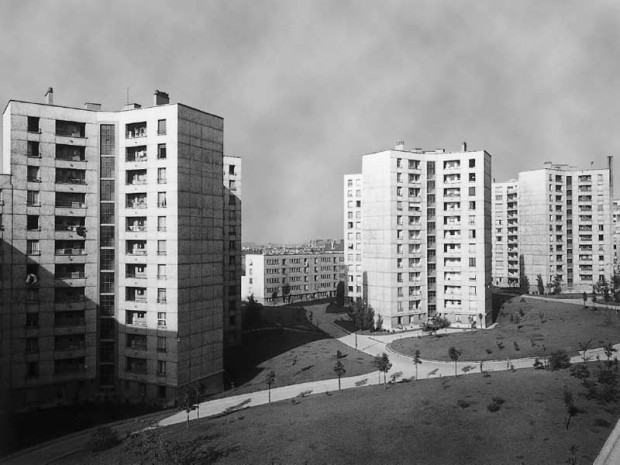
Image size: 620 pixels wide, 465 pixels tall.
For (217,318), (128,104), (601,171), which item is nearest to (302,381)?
(217,318)

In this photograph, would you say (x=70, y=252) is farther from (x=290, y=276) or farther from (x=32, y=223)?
(x=290, y=276)

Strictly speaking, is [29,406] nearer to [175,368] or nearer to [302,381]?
[175,368]

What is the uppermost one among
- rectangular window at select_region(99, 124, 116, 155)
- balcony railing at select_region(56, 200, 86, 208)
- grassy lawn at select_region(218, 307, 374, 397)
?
rectangular window at select_region(99, 124, 116, 155)

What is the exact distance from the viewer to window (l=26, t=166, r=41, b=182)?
61219 mm

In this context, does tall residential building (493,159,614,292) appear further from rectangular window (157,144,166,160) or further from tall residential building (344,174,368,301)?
rectangular window (157,144,166,160)

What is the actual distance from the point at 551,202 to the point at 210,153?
108 m

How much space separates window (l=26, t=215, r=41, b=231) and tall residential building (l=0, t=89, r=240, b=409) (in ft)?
0.43

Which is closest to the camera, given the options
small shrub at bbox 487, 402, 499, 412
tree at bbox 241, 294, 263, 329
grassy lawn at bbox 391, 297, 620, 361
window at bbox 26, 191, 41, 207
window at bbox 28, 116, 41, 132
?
small shrub at bbox 487, 402, 499, 412

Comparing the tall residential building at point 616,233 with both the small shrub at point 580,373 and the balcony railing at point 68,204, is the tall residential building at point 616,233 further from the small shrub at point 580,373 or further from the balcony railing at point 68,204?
the balcony railing at point 68,204

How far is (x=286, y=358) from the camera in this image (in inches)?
2960

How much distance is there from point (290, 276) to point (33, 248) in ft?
329

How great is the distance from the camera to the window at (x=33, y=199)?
6091 cm

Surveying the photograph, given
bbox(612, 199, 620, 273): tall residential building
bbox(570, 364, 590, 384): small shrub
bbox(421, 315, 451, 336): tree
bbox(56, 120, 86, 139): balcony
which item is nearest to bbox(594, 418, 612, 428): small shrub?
bbox(570, 364, 590, 384): small shrub

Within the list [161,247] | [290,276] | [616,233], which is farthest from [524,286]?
[161,247]
